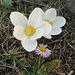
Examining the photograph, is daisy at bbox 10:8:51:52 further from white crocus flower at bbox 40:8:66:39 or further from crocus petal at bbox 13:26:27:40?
white crocus flower at bbox 40:8:66:39

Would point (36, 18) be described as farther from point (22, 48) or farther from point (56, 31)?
point (22, 48)

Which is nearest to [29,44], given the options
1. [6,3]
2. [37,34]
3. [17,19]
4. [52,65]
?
[37,34]

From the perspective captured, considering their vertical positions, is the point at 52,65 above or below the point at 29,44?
below

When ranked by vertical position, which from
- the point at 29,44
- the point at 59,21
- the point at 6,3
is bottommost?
the point at 29,44

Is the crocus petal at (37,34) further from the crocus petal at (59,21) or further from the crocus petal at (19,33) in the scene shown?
the crocus petal at (59,21)

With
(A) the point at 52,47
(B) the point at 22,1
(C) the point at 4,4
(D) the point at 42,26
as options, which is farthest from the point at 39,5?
(D) the point at 42,26

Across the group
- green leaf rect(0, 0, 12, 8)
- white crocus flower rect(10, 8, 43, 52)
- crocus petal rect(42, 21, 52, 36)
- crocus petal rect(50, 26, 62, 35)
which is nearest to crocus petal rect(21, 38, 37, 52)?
white crocus flower rect(10, 8, 43, 52)

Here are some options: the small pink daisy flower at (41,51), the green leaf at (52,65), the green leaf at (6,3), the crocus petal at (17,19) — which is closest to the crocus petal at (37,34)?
the crocus petal at (17,19)

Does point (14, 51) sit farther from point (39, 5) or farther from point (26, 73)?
point (39, 5)
